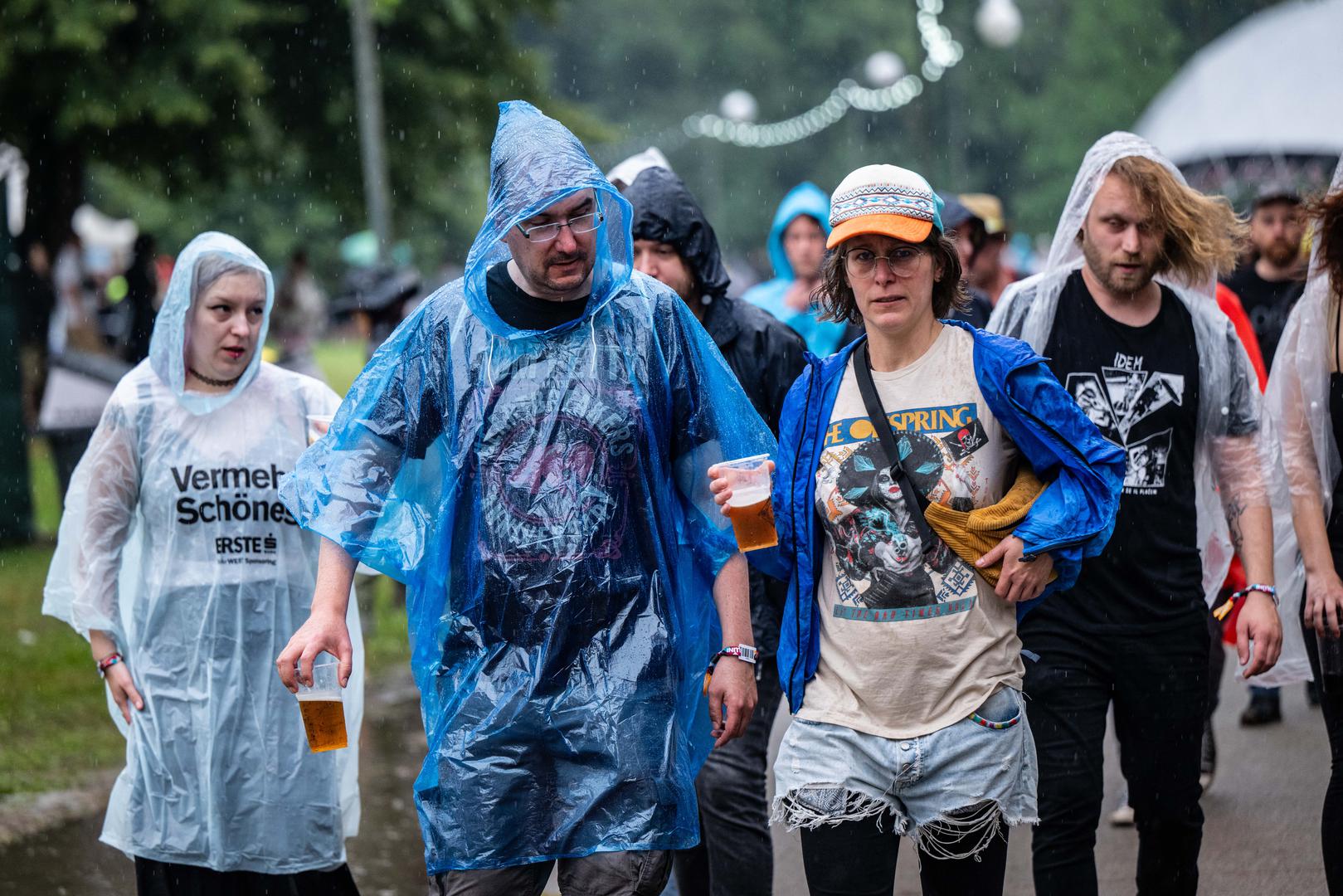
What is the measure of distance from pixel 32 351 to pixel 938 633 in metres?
12.4

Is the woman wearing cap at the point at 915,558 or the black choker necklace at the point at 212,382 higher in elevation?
the black choker necklace at the point at 212,382

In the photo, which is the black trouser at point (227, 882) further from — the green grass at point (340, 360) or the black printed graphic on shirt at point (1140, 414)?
the green grass at point (340, 360)

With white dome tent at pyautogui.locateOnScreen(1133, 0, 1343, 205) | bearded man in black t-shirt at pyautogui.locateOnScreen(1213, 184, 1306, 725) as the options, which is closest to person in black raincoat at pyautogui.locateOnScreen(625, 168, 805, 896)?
bearded man in black t-shirt at pyautogui.locateOnScreen(1213, 184, 1306, 725)

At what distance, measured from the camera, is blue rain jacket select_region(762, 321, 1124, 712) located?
3.53 meters

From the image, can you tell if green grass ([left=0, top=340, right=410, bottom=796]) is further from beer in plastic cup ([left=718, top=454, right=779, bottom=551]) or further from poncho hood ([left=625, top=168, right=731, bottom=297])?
beer in plastic cup ([left=718, top=454, right=779, bottom=551])

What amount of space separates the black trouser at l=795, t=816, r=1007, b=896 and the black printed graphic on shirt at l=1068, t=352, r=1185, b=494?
1.08m

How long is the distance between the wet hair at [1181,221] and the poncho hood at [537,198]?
143 centimetres

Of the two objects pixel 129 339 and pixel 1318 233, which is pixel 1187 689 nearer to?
pixel 1318 233

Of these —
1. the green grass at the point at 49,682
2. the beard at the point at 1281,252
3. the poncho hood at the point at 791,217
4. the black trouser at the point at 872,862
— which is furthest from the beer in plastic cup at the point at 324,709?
the beard at the point at 1281,252

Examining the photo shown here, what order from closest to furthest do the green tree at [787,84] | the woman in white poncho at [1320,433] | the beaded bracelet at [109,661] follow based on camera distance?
the woman in white poncho at [1320,433]
the beaded bracelet at [109,661]
the green tree at [787,84]

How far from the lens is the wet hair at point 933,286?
376 cm

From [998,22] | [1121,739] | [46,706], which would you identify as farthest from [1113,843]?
[998,22]

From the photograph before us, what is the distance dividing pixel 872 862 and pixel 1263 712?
442 centimetres

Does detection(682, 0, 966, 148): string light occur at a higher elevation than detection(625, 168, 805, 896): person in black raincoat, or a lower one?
higher
